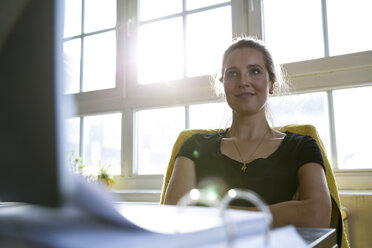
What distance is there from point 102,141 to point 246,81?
1.57 m

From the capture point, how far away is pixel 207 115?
2236 millimetres

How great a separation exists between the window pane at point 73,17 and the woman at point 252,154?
69.5 inches

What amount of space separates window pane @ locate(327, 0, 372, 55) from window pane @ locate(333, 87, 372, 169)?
233mm

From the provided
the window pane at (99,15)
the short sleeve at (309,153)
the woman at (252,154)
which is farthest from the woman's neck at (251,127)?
the window pane at (99,15)

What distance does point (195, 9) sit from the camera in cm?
233

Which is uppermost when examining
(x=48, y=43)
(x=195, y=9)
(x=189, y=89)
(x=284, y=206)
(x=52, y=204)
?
(x=195, y=9)

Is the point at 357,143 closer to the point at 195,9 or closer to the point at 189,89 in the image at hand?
the point at 189,89

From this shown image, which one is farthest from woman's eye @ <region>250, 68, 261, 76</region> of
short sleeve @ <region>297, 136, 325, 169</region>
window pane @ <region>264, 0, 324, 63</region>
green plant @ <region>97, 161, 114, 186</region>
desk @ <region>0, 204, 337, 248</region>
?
green plant @ <region>97, 161, 114, 186</region>

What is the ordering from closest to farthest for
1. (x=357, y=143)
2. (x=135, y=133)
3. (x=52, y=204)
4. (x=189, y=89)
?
(x=52, y=204) < (x=357, y=143) < (x=189, y=89) < (x=135, y=133)

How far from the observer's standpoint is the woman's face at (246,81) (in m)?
1.36

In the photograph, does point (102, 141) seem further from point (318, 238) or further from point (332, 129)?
point (318, 238)

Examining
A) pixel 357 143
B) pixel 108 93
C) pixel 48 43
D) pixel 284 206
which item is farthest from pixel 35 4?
pixel 108 93

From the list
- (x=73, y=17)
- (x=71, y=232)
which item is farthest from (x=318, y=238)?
(x=73, y=17)

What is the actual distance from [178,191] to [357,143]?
3.61 feet
